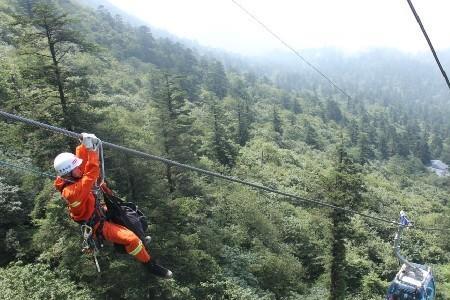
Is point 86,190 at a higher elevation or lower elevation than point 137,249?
higher

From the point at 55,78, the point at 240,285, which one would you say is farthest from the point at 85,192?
the point at 240,285

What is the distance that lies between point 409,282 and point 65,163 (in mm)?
14593

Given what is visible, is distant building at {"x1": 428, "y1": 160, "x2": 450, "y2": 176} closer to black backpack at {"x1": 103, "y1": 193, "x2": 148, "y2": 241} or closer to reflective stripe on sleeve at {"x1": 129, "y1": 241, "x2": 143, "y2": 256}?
black backpack at {"x1": 103, "y1": 193, "x2": 148, "y2": 241}

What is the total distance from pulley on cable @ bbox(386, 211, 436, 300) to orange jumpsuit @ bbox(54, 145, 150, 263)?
11.8 meters

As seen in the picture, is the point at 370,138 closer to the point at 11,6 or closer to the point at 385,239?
the point at 385,239

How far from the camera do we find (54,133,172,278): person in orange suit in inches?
229

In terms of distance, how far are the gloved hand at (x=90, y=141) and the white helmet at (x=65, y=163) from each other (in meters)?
0.40

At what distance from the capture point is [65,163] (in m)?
5.83

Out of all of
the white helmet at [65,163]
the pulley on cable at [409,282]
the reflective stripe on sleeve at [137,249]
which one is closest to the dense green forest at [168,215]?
the pulley on cable at [409,282]

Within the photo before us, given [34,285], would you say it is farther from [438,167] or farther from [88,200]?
[438,167]

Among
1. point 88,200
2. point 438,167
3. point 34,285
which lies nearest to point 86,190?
point 88,200

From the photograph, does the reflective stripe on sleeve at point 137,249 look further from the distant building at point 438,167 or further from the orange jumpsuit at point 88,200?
the distant building at point 438,167

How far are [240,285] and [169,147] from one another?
9.61 meters

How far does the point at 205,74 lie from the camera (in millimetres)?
125500
